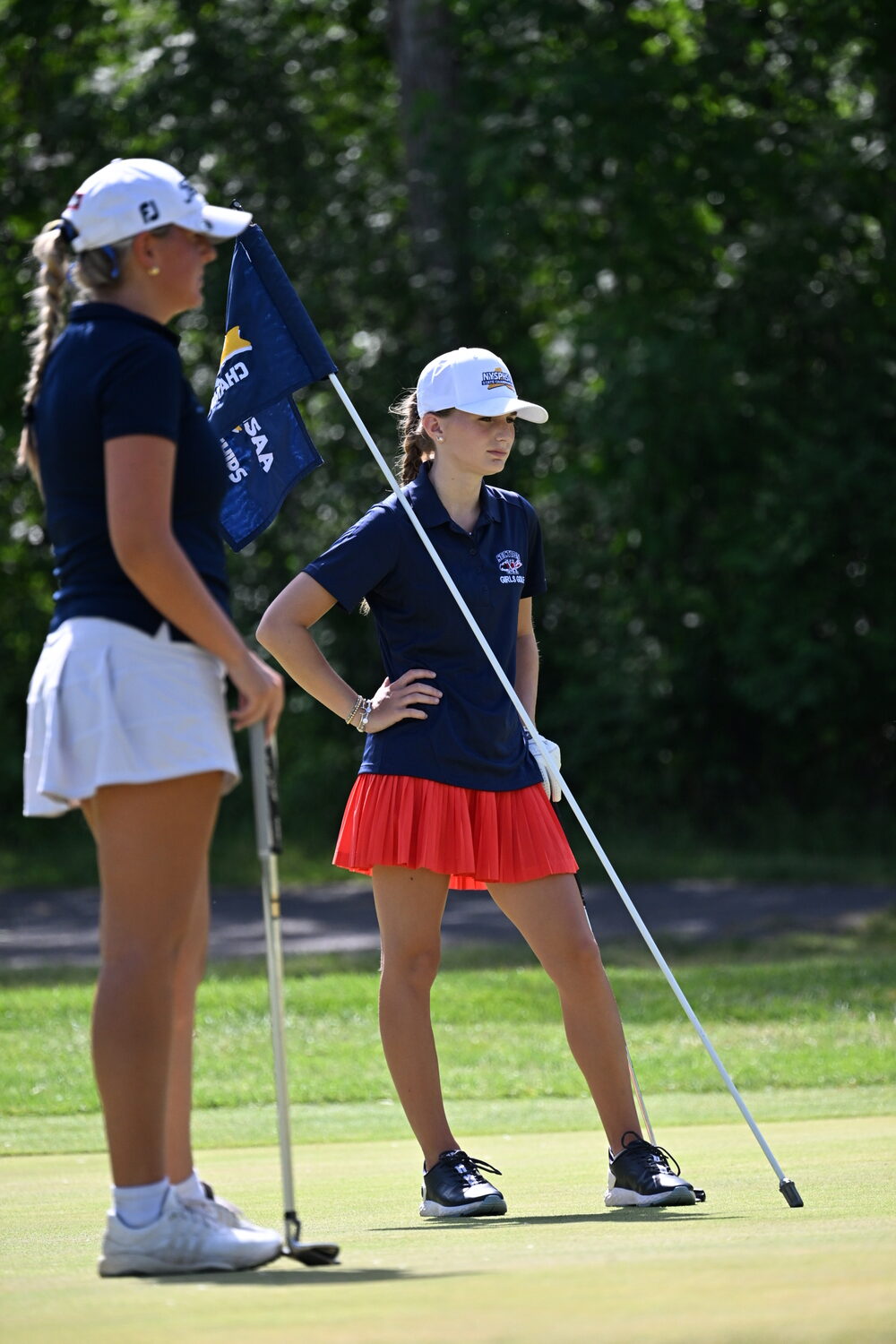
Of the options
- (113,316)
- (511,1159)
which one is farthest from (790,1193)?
(113,316)

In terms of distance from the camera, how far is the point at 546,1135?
6629mm

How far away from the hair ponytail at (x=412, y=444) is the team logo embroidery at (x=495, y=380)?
10.0 inches

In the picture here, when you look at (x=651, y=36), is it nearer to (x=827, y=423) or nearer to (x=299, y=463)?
(x=827, y=423)

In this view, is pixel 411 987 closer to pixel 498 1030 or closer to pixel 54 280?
pixel 54 280

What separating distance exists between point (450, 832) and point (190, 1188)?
151 cm

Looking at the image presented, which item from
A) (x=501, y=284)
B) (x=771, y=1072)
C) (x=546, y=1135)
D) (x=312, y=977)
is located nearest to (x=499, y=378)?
(x=546, y=1135)

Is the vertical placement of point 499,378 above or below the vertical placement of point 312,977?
above

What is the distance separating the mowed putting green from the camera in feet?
7.65

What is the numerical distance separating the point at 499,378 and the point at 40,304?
1.78m

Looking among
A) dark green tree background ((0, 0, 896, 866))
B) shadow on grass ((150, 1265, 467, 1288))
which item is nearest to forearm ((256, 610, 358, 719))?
shadow on grass ((150, 1265, 467, 1288))

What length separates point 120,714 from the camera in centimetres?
312

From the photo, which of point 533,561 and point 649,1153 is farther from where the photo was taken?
point 533,561

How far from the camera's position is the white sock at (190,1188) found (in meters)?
3.31

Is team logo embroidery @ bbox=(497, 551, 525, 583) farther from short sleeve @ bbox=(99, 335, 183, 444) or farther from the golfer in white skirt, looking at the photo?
short sleeve @ bbox=(99, 335, 183, 444)
